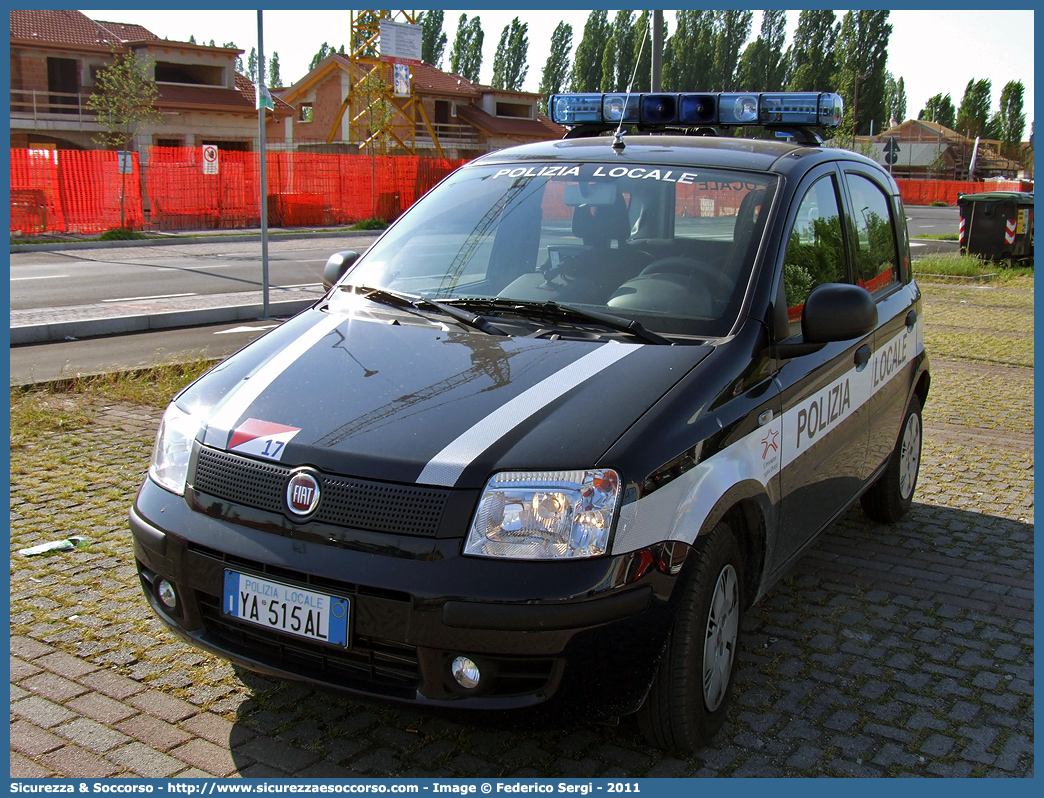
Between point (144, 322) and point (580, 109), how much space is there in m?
8.05

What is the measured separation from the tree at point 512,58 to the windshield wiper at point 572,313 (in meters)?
89.2

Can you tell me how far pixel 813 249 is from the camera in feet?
13.2

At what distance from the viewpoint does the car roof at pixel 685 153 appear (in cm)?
407

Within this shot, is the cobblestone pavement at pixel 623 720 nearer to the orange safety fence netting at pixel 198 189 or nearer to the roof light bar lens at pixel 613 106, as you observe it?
the roof light bar lens at pixel 613 106

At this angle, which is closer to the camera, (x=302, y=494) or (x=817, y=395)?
(x=302, y=494)

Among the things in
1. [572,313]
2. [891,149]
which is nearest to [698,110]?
[572,313]

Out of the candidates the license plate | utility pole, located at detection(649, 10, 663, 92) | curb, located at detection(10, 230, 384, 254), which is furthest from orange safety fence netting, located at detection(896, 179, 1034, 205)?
the license plate

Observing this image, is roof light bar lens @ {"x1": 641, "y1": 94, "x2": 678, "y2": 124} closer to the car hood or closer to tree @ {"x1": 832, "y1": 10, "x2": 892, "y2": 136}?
the car hood

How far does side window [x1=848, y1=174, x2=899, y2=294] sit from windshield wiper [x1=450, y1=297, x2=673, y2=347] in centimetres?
152

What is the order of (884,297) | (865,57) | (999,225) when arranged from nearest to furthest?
1. (884,297)
2. (999,225)
3. (865,57)

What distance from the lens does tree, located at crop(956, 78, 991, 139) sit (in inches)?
4038

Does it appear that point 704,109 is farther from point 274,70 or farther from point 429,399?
point 274,70

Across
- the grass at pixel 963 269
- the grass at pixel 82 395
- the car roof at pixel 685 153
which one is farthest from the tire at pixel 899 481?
the grass at pixel 963 269

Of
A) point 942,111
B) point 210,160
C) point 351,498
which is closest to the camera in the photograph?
point 351,498
